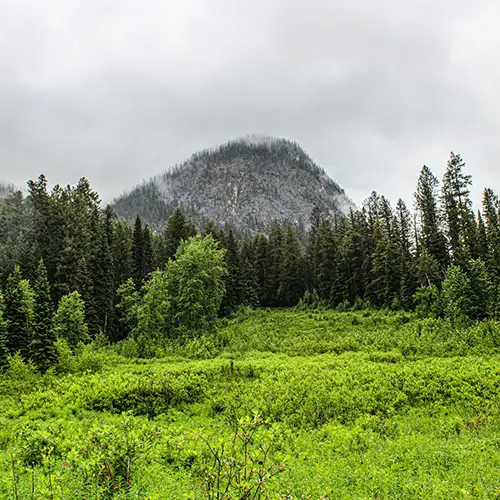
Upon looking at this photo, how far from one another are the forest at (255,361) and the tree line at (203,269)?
23cm

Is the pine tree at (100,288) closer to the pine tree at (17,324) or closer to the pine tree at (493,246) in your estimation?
the pine tree at (17,324)

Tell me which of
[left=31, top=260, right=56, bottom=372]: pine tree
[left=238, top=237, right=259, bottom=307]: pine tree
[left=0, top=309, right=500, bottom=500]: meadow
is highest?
[left=238, top=237, right=259, bottom=307]: pine tree

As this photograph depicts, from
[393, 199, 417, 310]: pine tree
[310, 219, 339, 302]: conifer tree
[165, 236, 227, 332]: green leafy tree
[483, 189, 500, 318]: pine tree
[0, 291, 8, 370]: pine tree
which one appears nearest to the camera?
[0, 291, 8, 370]: pine tree

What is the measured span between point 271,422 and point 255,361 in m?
10.4

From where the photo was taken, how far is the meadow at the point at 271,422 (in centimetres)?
675

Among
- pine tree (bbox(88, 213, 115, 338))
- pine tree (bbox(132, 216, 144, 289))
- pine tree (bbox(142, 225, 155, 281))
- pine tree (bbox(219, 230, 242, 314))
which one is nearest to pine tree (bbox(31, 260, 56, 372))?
pine tree (bbox(88, 213, 115, 338))

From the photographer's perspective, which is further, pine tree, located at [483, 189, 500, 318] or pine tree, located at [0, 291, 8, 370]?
pine tree, located at [483, 189, 500, 318]

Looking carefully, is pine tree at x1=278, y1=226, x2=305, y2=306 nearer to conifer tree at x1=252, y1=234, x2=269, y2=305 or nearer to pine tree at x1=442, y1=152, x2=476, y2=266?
conifer tree at x1=252, y1=234, x2=269, y2=305

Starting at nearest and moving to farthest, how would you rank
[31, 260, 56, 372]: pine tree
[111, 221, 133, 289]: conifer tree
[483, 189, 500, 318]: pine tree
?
[31, 260, 56, 372]: pine tree
[483, 189, 500, 318]: pine tree
[111, 221, 133, 289]: conifer tree

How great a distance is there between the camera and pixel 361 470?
27.4 feet

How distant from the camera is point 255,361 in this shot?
2438 centimetres

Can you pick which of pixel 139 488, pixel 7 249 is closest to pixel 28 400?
pixel 139 488

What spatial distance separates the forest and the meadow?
0.23 ft

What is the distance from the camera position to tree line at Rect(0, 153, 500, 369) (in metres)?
29.7
